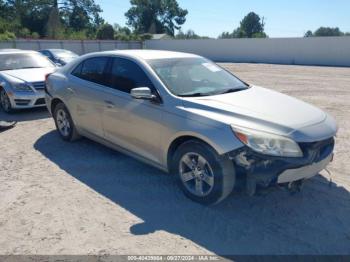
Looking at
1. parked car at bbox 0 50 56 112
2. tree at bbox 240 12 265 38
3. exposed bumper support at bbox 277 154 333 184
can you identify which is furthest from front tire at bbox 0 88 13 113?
tree at bbox 240 12 265 38

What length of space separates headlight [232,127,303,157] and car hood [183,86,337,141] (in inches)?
2.7

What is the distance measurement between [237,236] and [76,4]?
65.6m

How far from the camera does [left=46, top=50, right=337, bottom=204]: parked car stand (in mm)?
3324

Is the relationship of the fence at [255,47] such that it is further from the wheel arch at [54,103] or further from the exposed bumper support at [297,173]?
the exposed bumper support at [297,173]

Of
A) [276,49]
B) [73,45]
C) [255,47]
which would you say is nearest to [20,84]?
[276,49]

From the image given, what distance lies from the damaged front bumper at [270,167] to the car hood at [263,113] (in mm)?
189

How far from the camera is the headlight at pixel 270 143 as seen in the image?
3277 mm

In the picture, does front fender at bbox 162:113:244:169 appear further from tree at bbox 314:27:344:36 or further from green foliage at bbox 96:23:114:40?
tree at bbox 314:27:344:36

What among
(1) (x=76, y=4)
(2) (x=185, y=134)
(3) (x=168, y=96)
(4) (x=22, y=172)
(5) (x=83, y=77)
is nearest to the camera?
(2) (x=185, y=134)

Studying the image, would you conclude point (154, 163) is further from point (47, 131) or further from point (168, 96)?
point (47, 131)

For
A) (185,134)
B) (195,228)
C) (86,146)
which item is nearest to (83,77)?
(86,146)

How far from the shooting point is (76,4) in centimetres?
6178

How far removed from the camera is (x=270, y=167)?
3250 mm

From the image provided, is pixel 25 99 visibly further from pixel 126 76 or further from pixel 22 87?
pixel 126 76
